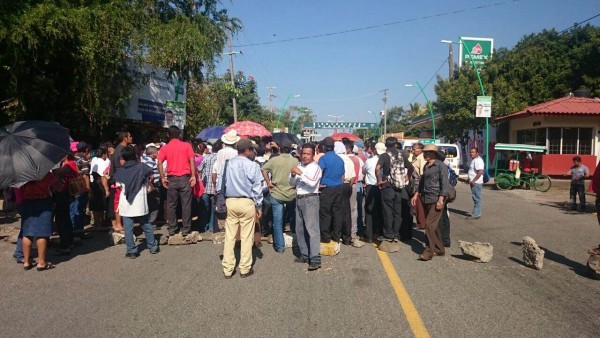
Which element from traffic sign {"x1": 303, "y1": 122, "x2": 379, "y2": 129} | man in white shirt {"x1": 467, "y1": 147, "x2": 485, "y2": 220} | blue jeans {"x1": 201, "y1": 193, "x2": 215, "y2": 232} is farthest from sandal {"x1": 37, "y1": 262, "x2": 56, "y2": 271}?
traffic sign {"x1": 303, "y1": 122, "x2": 379, "y2": 129}

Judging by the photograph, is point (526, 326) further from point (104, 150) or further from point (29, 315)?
point (104, 150)

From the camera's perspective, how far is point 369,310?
15.3 feet

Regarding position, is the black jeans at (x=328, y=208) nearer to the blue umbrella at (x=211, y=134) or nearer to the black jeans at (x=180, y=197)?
the black jeans at (x=180, y=197)

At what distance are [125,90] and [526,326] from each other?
12.4 metres

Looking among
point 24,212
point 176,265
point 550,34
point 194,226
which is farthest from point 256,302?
point 550,34

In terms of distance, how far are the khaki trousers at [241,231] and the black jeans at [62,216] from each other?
2.99 meters

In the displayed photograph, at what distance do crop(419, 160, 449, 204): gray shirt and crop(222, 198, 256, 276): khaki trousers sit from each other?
272 centimetres

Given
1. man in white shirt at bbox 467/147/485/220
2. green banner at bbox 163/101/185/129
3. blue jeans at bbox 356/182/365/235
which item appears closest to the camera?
blue jeans at bbox 356/182/365/235

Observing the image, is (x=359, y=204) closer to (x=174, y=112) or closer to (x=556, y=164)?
(x=174, y=112)

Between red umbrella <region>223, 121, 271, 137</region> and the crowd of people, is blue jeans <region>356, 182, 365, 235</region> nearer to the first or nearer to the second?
the crowd of people

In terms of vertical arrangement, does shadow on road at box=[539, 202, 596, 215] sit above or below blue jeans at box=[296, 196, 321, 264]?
below

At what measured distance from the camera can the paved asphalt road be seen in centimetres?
424

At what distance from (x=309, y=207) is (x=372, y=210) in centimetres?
208

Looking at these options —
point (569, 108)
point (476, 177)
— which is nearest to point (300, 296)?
point (476, 177)
